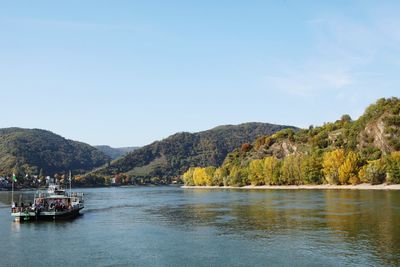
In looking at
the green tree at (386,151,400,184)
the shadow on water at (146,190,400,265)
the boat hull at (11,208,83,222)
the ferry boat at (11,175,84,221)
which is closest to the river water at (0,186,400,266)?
the shadow on water at (146,190,400,265)

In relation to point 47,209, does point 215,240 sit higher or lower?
lower

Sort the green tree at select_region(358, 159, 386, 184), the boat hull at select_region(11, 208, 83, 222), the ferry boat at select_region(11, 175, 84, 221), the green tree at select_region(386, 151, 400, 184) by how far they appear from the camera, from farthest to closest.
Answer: the green tree at select_region(358, 159, 386, 184), the green tree at select_region(386, 151, 400, 184), the ferry boat at select_region(11, 175, 84, 221), the boat hull at select_region(11, 208, 83, 222)

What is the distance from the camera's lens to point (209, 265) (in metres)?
47.3

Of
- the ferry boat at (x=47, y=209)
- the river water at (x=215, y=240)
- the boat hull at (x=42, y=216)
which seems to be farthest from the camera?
the ferry boat at (x=47, y=209)

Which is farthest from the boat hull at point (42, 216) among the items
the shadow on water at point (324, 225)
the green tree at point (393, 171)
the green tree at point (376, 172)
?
the green tree at point (376, 172)

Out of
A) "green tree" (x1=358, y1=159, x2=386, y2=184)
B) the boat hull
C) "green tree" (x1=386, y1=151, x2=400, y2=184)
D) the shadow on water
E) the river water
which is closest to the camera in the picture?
the river water

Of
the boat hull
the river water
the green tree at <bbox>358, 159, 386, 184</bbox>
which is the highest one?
the green tree at <bbox>358, 159, 386, 184</bbox>

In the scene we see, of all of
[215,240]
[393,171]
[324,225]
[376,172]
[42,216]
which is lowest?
[215,240]

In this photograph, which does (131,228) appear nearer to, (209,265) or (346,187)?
(209,265)

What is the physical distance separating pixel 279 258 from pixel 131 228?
112 ft

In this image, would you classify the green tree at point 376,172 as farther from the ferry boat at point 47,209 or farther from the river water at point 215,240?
the ferry boat at point 47,209

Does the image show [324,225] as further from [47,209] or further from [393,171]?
[393,171]

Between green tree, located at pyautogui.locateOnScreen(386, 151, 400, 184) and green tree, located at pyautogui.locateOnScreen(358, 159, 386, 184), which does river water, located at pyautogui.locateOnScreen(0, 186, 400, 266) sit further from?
green tree, located at pyautogui.locateOnScreen(358, 159, 386, 184)

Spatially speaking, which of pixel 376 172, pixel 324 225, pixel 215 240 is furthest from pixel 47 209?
pixel 376 172
